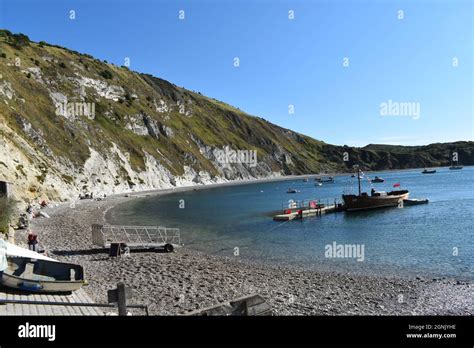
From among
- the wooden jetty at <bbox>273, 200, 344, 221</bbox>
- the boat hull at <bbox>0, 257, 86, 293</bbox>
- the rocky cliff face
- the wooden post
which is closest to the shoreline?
the boat hull at <bbox>0, 257, 86, 293</bbox>

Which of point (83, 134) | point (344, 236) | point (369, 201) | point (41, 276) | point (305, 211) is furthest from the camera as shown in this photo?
point (83, 134)

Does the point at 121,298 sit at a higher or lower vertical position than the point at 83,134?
lower

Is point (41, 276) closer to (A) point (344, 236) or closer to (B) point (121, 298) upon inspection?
(B) point (121, 298)

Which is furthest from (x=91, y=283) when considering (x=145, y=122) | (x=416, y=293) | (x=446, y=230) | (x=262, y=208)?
(x=145, y=122)

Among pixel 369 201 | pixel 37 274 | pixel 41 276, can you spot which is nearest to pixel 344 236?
pixel 369 201

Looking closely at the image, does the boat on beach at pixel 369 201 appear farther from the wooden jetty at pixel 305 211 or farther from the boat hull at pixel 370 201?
the wooden jetty at pixel 305 211
